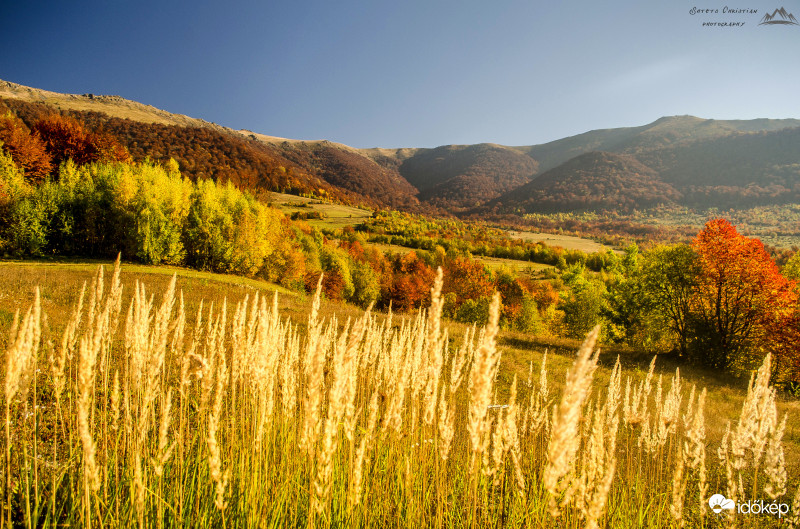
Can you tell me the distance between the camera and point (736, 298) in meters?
20.7

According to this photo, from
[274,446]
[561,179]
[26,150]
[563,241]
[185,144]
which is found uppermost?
[561,179]

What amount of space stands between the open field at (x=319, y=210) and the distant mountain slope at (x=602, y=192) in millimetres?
110996

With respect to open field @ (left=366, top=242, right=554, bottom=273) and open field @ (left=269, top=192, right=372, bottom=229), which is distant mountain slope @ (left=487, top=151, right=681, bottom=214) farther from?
open field @ (left=269, top=192, right=372, bottom=229)

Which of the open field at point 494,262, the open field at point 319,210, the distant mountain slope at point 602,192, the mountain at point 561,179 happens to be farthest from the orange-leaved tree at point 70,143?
the distant mountain slope at point 602,192

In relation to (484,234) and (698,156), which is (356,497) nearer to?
(484,234)

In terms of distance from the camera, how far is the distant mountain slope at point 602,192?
163 metres

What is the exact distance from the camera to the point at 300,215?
9138 cm

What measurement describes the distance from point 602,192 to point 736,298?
180 metres

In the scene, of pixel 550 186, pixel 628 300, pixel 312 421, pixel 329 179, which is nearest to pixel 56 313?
pixel 312 421

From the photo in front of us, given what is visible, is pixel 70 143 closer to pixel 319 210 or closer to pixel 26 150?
pixel 26 150

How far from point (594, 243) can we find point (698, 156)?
462 ft

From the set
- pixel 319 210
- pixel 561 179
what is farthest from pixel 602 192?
pixel 319 210

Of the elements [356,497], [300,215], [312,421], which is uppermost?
[300,215]

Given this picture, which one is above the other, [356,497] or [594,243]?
[594,243]
